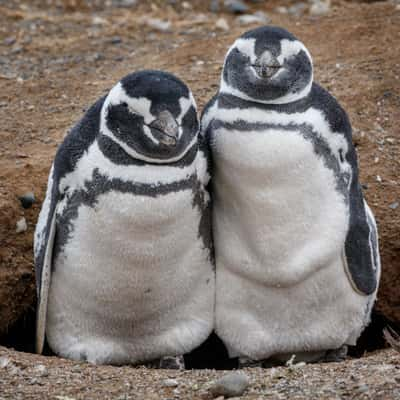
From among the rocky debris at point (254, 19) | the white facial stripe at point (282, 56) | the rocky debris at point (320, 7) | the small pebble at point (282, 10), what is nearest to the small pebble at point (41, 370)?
the white facial stripe at point (282, 56)

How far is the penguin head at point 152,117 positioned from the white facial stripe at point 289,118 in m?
0.16

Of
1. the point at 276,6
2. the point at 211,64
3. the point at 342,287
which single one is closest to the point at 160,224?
the point at 342,287

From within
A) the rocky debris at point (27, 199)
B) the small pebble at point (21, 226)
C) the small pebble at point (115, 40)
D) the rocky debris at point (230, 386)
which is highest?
the small pebble at point (115, 40)

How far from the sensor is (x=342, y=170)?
369cm

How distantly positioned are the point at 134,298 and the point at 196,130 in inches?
25.5

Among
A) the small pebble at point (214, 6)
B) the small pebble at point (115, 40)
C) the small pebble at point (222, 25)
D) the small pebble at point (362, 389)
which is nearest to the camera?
the small pebble at point (362, 389)

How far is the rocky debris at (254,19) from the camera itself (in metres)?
6.47

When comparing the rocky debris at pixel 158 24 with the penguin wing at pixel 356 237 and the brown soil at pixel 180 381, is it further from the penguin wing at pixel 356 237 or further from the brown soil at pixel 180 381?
the brown soil at pixel 180 381

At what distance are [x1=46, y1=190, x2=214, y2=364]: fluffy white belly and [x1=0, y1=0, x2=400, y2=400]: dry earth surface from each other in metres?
0.22

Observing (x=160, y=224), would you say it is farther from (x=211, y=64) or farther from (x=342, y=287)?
(x=211, y=64)

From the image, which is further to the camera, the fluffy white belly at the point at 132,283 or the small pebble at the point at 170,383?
the fluffy white belly at the point at 132,283

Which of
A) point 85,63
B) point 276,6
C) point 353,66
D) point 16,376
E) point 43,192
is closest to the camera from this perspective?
point 16,376

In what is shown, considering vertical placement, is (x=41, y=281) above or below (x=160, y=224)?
below

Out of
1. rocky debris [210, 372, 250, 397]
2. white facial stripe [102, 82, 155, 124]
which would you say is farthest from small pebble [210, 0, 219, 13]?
rocky debris [210, 372, 250, 397]
